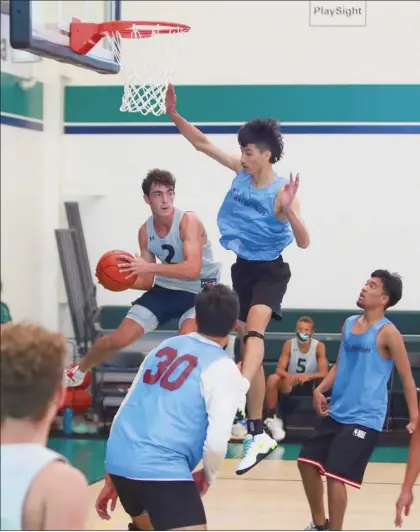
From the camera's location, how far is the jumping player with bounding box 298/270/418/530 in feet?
19.9

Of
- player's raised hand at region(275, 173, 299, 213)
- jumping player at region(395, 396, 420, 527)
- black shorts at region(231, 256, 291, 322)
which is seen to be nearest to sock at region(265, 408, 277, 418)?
black shorts at region(231, 256, 291, 322)

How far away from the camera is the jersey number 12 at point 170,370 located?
4.28 meters

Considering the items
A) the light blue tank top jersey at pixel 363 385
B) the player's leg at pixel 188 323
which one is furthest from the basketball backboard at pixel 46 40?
the light blue tank top jersey at pixel 363 385

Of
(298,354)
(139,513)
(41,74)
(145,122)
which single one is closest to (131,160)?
(145,122)

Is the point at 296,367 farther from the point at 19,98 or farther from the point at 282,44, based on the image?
the point at 19,98

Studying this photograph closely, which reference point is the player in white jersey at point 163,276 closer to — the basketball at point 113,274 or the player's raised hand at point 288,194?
the basketball at point 113,274

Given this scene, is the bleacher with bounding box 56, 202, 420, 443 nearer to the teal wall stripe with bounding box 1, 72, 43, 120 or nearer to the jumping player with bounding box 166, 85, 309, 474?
the teal wall stripe with bounding box 1, 72, 43, 120

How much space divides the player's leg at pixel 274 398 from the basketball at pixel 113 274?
4110 mm

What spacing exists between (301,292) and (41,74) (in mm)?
3693

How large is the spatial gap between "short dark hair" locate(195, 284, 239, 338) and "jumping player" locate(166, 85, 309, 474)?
162 centimetres

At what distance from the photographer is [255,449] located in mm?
5969

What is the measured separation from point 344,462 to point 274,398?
4130mm

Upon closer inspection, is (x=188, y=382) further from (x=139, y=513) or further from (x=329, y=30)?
(x=329, y=30)

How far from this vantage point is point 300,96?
11.5m
